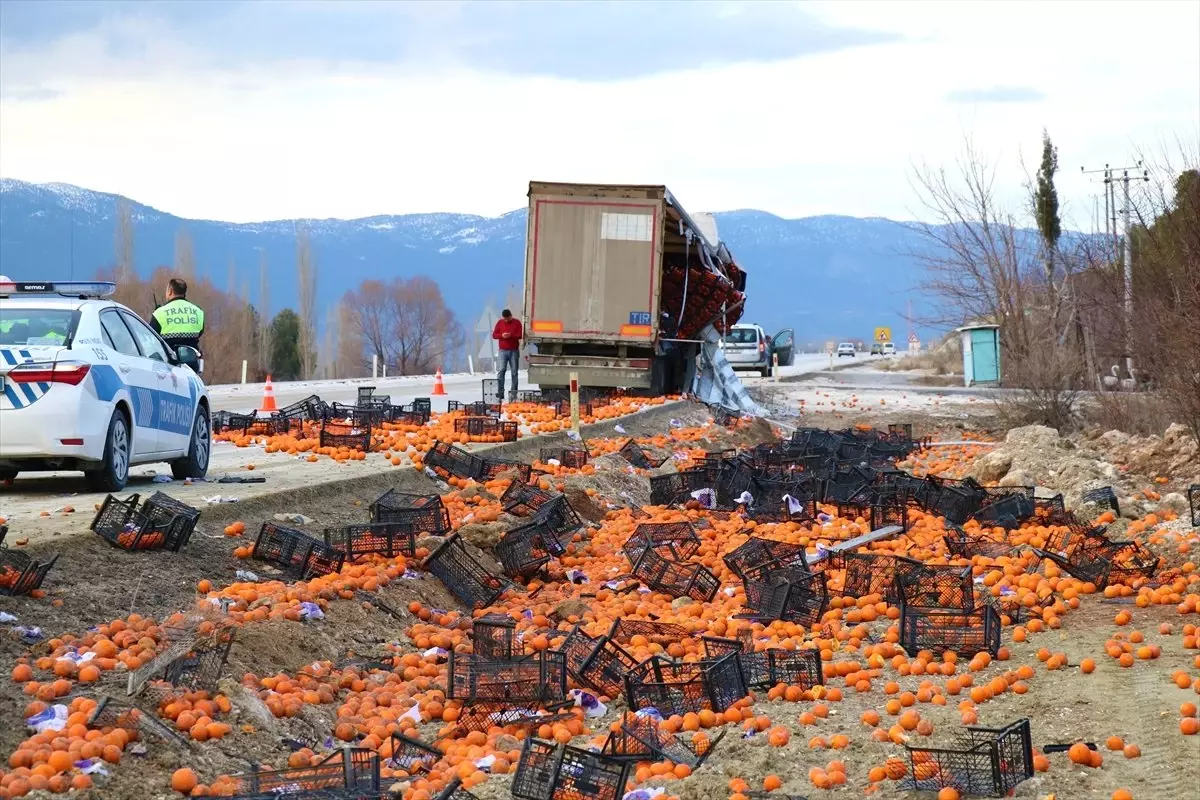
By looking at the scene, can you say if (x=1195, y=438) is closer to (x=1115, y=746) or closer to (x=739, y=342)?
(x=1115, y=746)

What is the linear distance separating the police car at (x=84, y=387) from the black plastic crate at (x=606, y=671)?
5548mm

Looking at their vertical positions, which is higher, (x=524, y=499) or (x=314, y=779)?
(x=524, y=499)

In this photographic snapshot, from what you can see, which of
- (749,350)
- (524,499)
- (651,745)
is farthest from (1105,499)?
(749,350)

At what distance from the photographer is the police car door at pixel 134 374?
11.7 metres

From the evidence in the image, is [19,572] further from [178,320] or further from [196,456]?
[178,320]

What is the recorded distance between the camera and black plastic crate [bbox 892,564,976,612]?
28.6 feet

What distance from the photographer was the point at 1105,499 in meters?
11.9

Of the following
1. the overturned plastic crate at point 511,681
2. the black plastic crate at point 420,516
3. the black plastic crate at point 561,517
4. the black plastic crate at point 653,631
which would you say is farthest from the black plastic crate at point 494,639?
the black plastic crate at point 561,517

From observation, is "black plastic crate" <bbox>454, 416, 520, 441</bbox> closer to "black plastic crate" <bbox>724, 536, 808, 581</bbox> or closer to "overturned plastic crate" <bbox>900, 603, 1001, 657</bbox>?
"black plastic crate" <bbox>724, 536, 808, 581</bbox>

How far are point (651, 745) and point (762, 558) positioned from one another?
435 centimetres

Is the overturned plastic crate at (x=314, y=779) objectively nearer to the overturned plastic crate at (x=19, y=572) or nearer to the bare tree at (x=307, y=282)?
the overturned plastic crate at (x=19, y=572)

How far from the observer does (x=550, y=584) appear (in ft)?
33.7

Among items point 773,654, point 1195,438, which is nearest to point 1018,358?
point 1195,438

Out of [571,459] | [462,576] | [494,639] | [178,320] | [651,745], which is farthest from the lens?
[571,459]
